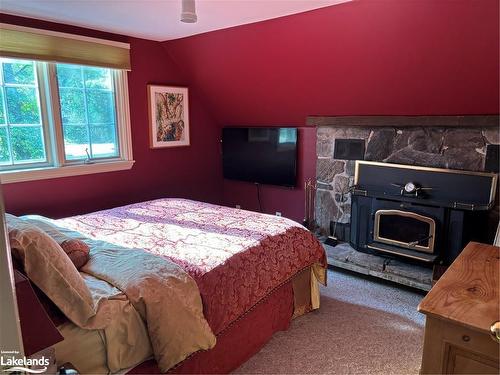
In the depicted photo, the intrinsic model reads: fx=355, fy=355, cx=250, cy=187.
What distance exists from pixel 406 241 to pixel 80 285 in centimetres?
276

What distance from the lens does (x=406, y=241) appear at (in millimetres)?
3232

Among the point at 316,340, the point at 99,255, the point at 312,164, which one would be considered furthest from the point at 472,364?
the point at 312,164

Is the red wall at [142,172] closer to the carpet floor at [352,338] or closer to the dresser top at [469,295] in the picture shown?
the carpet floor at [352,338]

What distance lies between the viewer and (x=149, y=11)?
9.02 feet

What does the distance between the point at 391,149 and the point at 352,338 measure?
1855mm

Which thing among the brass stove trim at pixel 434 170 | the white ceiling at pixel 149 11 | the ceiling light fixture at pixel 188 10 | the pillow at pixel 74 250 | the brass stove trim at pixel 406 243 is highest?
the white ceiling at pixel 149 11

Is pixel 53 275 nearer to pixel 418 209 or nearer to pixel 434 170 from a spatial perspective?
pixel 418 209

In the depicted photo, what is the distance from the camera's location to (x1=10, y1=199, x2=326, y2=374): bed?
5.01ft

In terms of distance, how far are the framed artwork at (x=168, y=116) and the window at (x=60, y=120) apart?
321 millimetres

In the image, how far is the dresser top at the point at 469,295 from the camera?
A: 38.4 inches

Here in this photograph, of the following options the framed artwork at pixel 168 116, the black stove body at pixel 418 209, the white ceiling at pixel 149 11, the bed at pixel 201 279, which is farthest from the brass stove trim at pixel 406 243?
the framed artwork at pixel 168 116

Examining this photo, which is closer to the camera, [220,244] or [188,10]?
[188,10]

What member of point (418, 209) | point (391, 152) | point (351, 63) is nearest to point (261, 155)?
point (391, 152)

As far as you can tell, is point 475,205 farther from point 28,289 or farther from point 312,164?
→ point 28,289
